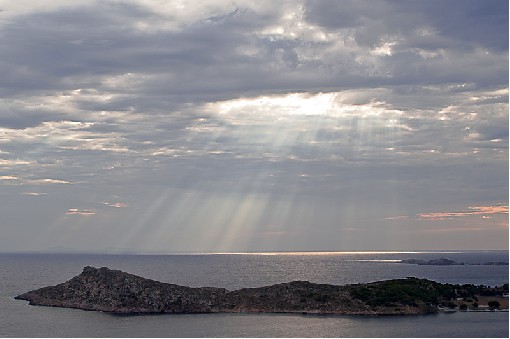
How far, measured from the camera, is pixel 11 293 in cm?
15200

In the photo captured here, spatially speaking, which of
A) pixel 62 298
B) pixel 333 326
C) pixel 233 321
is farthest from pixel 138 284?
pixel 333 326

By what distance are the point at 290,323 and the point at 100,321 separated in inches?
1204

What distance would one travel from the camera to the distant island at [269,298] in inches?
4203

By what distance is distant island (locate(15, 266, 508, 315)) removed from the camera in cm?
10675

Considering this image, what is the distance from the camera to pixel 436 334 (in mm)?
78875

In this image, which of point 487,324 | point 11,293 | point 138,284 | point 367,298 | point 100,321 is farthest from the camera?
point 11,293

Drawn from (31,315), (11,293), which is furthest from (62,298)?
(11,293)

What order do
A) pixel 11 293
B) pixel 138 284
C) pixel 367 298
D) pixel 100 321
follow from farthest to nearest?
pixel 11 293 < pixel 138 284 < pixel 367 298 < pixel 100 321

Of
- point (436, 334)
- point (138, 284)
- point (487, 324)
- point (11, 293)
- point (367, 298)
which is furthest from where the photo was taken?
point (11, 293)

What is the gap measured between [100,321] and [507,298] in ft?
236

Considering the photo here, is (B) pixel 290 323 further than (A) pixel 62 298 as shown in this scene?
No

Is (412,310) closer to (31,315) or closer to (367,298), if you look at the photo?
(367,298)

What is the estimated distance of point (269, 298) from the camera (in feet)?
366

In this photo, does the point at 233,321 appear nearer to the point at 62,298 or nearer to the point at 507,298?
the point at 62,298
